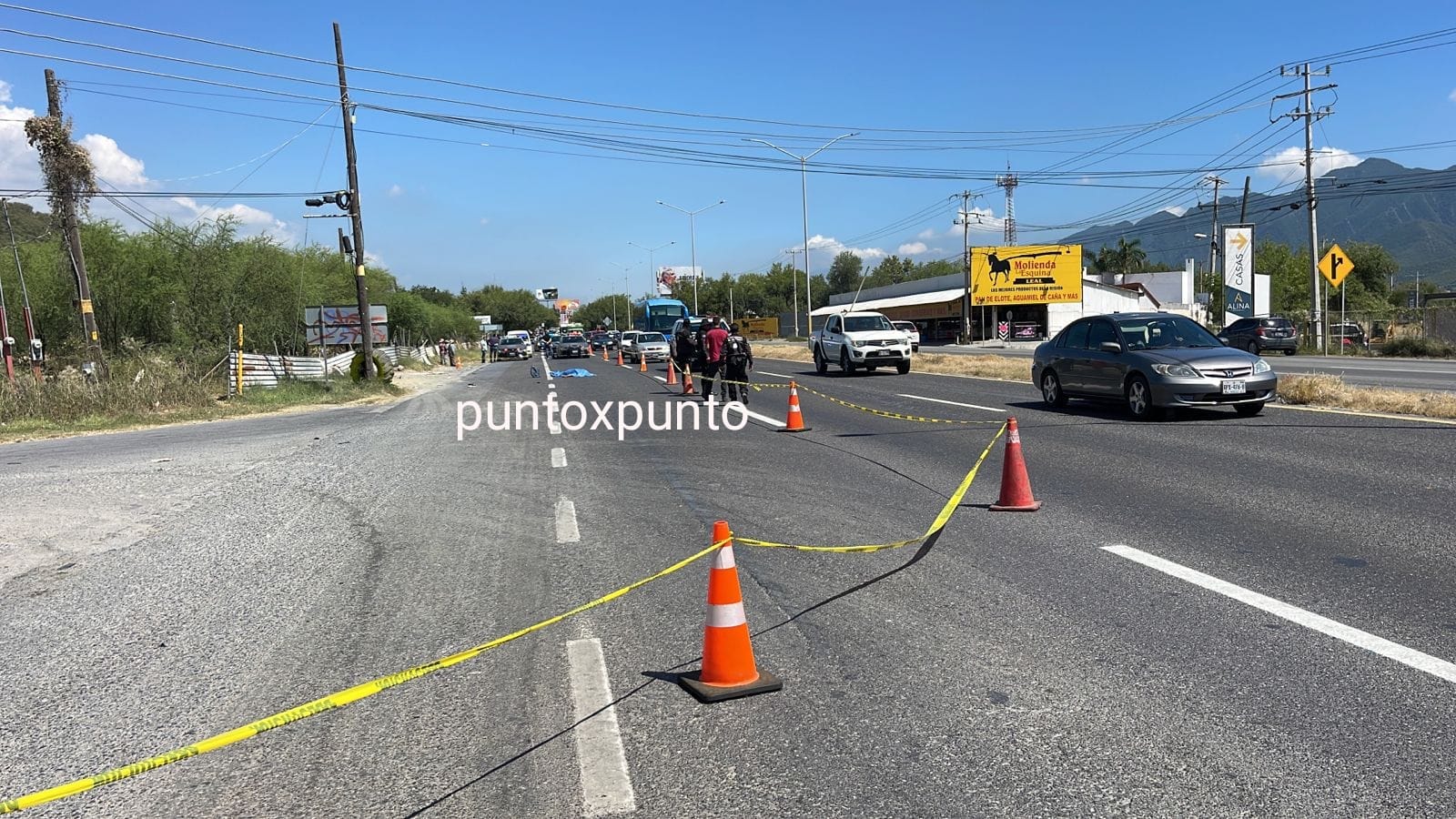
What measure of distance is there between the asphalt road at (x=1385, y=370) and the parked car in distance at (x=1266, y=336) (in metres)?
3.75

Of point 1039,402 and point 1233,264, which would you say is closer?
point 1039,402

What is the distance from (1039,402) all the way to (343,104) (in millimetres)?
21498

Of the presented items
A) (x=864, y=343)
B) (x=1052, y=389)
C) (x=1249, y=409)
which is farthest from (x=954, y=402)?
(x=864, y=343)

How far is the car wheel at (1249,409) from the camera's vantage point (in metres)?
14.1

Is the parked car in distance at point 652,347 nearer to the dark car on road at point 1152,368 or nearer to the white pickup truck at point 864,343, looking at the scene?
the white pickup truck at point 864,343

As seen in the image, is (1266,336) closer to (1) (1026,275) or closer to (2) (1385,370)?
(2) (1385,370)

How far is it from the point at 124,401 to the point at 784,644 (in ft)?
71.4

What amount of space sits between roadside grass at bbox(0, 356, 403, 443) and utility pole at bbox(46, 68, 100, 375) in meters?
0.76

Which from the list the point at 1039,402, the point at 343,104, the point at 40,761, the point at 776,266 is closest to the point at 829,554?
the point at 40,761

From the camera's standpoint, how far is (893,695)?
4.28m

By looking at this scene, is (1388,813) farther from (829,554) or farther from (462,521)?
(462,521)

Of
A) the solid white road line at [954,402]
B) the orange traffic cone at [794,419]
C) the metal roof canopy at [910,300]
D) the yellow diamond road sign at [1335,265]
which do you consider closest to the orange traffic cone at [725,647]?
the orange traffic cone at [794,419]

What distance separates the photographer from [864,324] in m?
29.0

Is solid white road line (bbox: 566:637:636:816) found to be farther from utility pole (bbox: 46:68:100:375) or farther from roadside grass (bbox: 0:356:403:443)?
utility pole (bbox: 46:68:100:375)
